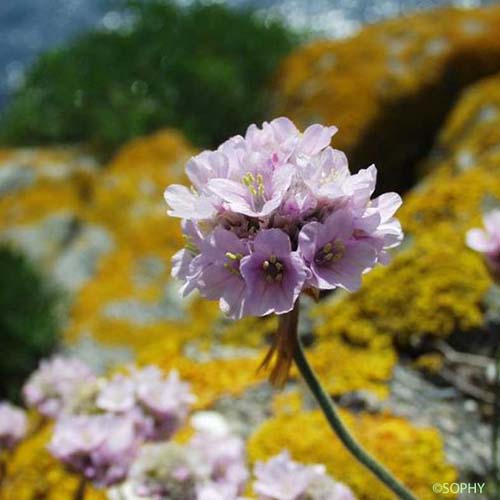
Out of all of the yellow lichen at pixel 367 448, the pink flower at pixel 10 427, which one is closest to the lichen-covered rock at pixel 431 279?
the yellow lichen at pixel 367 448

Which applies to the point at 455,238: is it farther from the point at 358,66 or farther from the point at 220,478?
the point at 358,66

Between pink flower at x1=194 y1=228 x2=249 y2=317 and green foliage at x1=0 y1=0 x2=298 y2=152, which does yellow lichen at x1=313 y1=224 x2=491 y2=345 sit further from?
green foliage at x1=0 y1=0 x2=298 y2=152

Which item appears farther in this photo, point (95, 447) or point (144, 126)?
point (144, 126)

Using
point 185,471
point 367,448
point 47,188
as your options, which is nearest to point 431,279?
point 367,448

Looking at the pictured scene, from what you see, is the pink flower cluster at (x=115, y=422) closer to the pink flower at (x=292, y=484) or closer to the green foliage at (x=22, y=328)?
the pink flower at (x=292, y=484)

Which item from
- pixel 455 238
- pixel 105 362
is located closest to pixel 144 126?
pixel 105 362

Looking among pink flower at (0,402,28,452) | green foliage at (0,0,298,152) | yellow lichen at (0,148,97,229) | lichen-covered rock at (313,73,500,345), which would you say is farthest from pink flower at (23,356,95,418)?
green foliage at (0,0,298,152)
